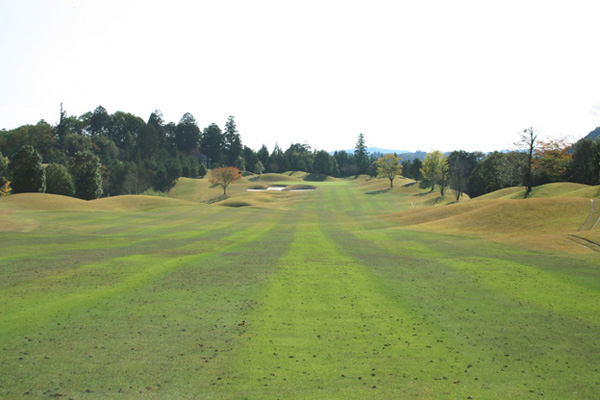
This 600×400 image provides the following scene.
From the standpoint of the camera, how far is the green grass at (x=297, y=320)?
833cm

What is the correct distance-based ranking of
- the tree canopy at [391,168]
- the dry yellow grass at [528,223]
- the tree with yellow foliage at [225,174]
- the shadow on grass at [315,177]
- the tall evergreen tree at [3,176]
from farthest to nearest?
the shadow on grass at [315,177] < the tree canopy at [391,168] < the tree with yellow foliage at [225,174] < the tall evergreen tree at [3,176] < the dry yellow grass at [528,223]

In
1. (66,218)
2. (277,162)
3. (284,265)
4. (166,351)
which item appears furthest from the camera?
(277,162)

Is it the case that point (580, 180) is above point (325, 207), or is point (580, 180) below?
above

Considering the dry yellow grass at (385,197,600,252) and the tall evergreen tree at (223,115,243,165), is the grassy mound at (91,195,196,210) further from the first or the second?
the tall evergreen tree at (223,115,243,165)

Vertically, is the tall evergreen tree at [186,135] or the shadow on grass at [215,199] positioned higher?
the tall evergreen tree at [186,135]

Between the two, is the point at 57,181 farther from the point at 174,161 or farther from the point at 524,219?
the point at 524,219

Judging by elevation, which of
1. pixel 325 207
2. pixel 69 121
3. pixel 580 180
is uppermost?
pixel 69 121

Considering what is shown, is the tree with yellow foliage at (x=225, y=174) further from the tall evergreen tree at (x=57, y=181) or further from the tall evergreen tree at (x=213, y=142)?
the tall evergreen tree at (x=213, y=142)

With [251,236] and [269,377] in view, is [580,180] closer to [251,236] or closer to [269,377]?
[251,236]

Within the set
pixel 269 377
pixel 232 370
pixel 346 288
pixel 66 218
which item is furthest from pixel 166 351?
pixel 66 218

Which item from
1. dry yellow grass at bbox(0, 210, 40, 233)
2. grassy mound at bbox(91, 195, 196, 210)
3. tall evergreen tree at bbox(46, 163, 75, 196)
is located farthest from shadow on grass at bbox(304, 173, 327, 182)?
dry yellow grass at bbox(0, 210, 40, 233)

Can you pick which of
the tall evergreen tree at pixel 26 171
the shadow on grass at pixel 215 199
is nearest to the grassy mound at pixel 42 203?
the tall evergreen tree at pixel 26 171

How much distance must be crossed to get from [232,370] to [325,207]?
209ft

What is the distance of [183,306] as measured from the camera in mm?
13211
